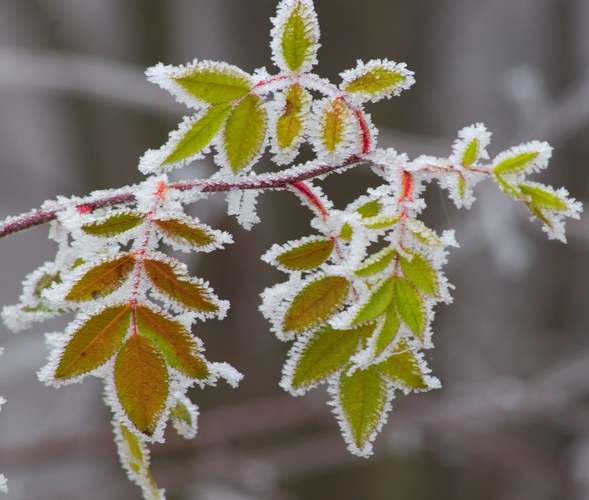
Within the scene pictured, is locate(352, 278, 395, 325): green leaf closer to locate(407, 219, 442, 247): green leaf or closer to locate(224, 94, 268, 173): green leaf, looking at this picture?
locate(407, 219, 442, 247): green leaf

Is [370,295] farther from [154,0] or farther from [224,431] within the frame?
[154,0]

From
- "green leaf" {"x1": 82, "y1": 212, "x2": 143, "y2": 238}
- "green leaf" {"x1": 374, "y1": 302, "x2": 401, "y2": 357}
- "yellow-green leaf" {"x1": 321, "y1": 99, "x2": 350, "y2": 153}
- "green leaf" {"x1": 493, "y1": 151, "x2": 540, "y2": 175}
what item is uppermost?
"yellow-green leaf" {"x1": 321, "y1": 99, "x2": 350, "y2": 153}

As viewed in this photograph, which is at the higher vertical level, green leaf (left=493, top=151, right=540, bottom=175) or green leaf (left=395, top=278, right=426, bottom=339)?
green leaf (left=493, top=151, right=540, bottom=175)

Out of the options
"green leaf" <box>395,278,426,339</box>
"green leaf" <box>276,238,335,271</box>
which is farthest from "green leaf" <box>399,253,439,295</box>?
"green leaf" <box>276,238,335,271</box>

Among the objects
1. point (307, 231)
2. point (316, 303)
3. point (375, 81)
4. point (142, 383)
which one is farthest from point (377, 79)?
point (307, 231)

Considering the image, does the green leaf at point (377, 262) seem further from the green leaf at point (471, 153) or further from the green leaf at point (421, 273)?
the green leaf at point (471, 153)

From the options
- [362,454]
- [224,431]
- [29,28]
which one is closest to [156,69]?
[362,454]
